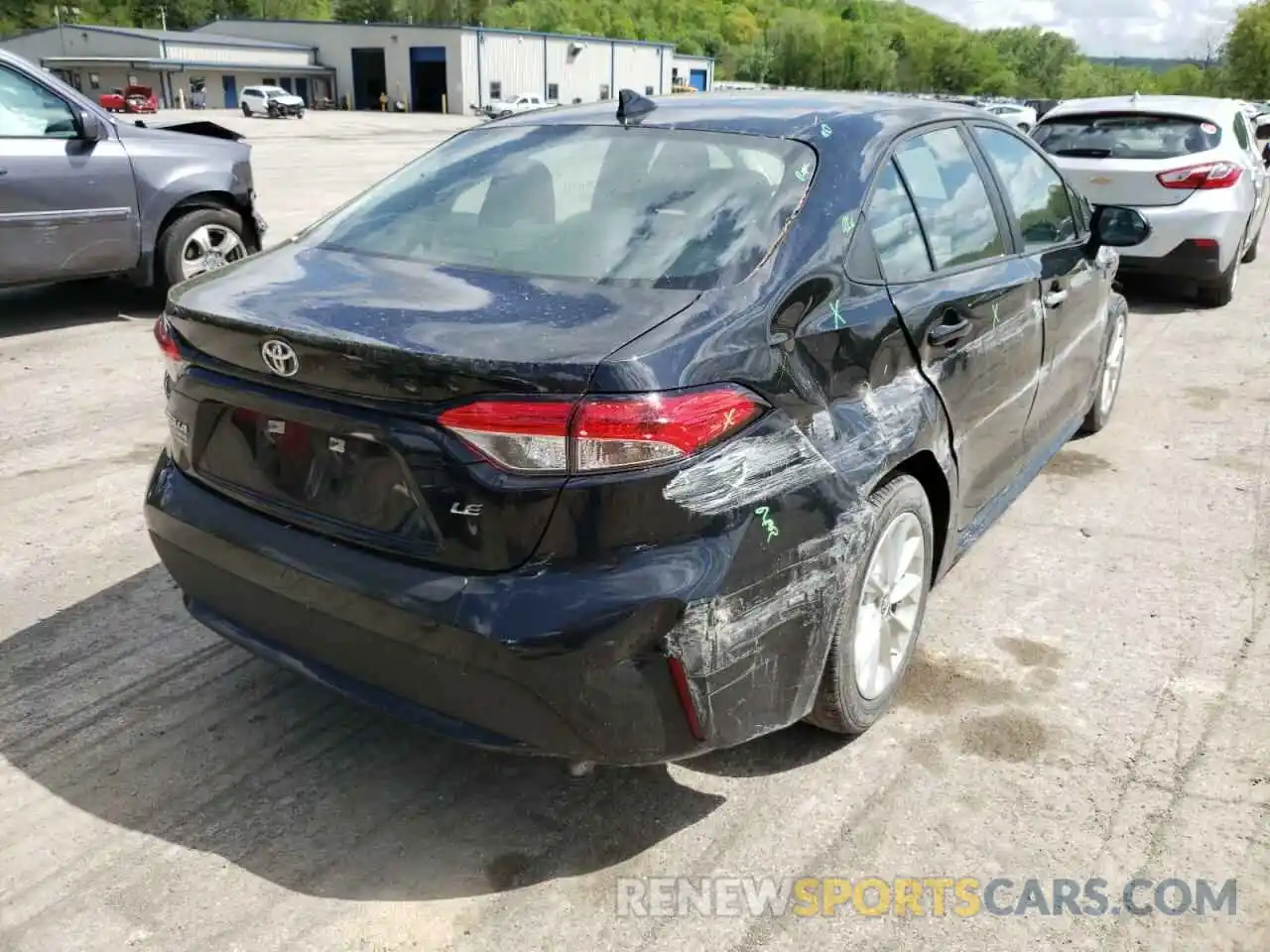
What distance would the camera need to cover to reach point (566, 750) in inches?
89.4

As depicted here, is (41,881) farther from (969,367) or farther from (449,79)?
(449,79)

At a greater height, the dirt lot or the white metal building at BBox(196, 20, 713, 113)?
the white metal building at BBox(196, 20, 713, 113)

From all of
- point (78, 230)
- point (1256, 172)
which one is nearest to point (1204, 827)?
point (78, 230)

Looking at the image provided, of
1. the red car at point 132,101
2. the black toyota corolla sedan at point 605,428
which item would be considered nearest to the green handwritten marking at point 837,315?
the black toyota corolla sedan at point 605,428

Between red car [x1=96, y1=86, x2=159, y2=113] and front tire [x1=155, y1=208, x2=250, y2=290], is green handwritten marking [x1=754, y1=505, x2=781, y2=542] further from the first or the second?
red car [x1=96, y1=86, x2=159, y2=113]

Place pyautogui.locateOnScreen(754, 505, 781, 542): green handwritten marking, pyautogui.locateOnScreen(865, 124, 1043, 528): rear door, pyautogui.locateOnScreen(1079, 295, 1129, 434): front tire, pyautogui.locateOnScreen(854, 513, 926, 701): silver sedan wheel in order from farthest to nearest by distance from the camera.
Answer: pyautogui.locateOnScreen(1079, 295, 1129, 434): front tire → pyautogui.locateOnScreen(865, 124, 1043, 528): rear door → pyautogui.locateOnScreen(854, 513, 926, 701): silver sedan wheel → pyautogui.locateOnScreen(754, 505, 781, 542): green handwritten marking

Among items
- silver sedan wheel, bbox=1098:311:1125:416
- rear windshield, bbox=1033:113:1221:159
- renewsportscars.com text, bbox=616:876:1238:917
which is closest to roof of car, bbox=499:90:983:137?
renewsportscars.com text, bbox=616:876:1238:917

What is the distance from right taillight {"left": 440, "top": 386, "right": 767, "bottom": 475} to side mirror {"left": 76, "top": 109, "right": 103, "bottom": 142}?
19.6ft

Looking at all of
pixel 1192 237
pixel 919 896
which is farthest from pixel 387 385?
pixel 1192 237

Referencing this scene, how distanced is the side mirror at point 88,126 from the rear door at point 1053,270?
572 cm

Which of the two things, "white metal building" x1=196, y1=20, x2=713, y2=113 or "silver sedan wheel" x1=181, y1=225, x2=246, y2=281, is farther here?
"white metal building" x1=196, y1=20, x2=713, y2=113

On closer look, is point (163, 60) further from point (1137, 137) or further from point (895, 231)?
point (895, 231)

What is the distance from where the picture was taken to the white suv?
55.0 m

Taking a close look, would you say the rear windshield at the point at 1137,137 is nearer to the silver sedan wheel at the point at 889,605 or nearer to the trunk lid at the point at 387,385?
the silver sedan wheel at the point at 889,605
